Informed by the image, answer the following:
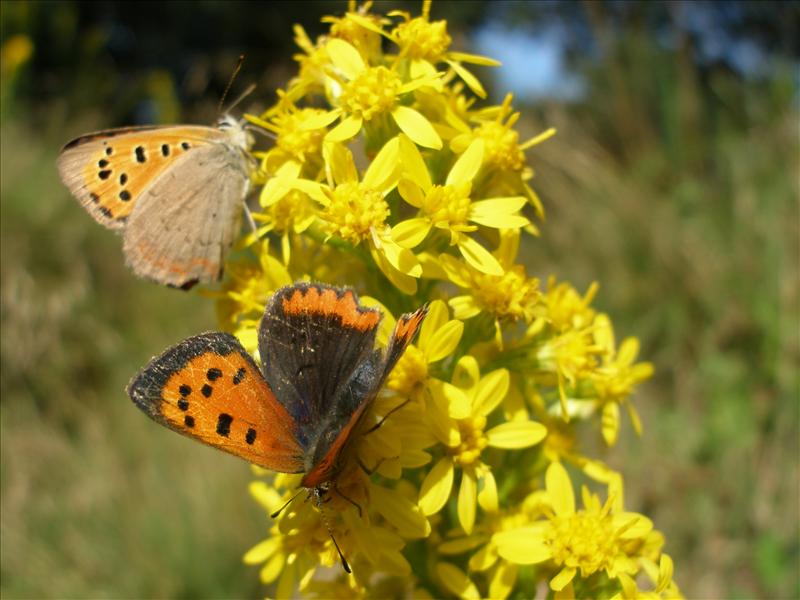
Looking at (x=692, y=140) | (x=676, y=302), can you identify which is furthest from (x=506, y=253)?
(x=692, y=140)

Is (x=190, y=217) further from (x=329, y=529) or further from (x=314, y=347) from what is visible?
(x=329, y=529)

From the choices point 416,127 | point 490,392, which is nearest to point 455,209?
point 416,127

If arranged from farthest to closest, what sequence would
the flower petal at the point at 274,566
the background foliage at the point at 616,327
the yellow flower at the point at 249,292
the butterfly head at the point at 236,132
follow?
the background foliage at the point at 616,327
the butterfly head at the point at 236,132
the flower petal at the point at 274,566
the yellow flower at the point at 249,292

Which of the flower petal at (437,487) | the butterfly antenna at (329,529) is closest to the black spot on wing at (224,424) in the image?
the butterfly antenna at (329,529)

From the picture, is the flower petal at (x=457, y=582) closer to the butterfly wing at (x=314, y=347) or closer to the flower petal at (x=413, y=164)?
the butterfly wing at (x=314, y=347)

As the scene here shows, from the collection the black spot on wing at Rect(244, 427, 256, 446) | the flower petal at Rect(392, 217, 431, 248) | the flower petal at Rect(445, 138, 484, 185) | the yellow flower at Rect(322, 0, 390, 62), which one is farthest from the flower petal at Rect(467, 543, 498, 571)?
the yellow flower at Rect(322, 0, 390, 62)

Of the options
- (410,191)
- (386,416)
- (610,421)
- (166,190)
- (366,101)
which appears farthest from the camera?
(166,190)
